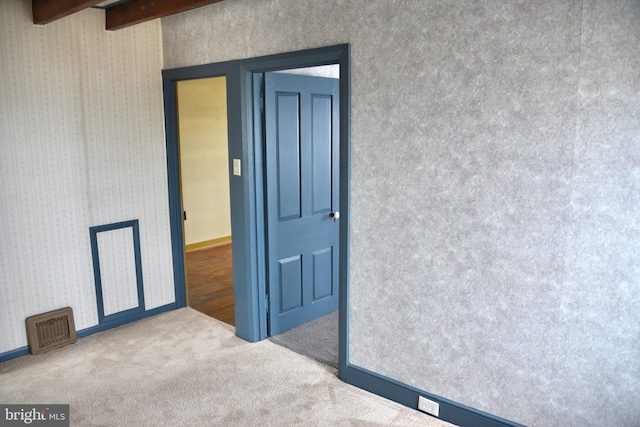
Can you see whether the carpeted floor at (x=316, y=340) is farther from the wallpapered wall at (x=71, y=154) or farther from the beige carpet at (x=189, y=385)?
the wallpapered wall at (x=71, y=154)

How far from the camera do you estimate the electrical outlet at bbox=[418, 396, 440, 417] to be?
2.87 m

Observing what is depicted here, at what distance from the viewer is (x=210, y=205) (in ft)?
23.0

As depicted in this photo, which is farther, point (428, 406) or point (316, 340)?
point (316, 340)

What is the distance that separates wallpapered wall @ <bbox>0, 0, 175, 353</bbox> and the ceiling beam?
0.28 feet

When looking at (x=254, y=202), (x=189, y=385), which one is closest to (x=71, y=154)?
(x=254, y=202)

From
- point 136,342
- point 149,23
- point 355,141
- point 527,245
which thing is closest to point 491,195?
point 527,245

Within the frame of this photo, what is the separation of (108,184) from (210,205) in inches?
118

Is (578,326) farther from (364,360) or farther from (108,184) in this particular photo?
(108,184)

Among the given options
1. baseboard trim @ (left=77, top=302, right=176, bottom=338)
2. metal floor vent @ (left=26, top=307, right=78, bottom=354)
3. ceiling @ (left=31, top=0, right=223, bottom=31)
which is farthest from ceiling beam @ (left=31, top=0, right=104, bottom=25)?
baseboard trim @ (left=77, top=302, right=176, bottom=338)

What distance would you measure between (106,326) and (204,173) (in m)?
3.10

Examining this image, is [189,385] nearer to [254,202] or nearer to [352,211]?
[254,202]

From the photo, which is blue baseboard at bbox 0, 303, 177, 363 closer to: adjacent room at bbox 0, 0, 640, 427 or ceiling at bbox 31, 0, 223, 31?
adjacent room at bbox 0, 0, 640, 427

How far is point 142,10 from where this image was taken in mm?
3568

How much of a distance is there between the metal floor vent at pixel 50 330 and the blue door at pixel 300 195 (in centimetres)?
150
